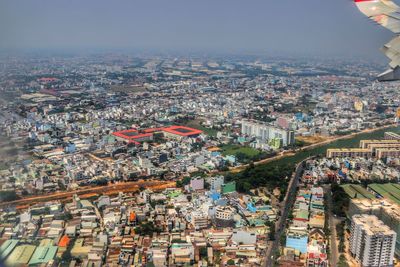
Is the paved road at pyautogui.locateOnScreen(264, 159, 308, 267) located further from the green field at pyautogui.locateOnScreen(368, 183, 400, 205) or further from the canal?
the green field at pyautogui.locateOnScreen(368, 183, 400, 205)

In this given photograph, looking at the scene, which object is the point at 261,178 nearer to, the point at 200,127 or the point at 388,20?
the point at 200,127

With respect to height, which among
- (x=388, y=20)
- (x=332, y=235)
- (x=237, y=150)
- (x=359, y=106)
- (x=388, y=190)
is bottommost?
(x=237, y=150)

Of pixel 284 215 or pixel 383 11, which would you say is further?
pixel 284 215

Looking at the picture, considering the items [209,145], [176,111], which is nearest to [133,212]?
[209,145]

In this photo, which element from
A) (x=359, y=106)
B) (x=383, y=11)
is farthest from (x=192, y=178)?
(x=359, y=106)

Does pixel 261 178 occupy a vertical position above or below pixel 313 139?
above

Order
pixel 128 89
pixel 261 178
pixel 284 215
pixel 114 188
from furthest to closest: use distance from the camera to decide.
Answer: pixel 128 89 → pixel 261 178 → pixel 114 188 → pixel 284 215

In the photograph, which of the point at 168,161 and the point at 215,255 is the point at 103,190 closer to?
the point at 168,161

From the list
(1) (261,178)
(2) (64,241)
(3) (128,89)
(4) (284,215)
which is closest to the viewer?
(2) (64,241)

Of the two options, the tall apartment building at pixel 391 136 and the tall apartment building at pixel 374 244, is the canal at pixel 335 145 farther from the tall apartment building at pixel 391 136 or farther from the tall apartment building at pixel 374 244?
the tall apartment building at pixel 374 244

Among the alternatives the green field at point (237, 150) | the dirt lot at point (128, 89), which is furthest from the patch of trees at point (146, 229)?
the dirt lot at point (128, 89)
